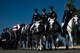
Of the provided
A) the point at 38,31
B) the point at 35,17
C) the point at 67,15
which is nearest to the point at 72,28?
the point at 67,15

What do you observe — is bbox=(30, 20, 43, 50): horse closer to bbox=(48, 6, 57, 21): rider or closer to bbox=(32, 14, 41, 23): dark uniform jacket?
bbox=(32, 14, 41, 23): dark uniform jacket

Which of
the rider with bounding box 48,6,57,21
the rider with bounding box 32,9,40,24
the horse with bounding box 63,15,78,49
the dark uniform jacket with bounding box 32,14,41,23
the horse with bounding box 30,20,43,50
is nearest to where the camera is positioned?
the horse with bounding box 63,15,78,49

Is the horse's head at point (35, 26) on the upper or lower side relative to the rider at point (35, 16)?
lower

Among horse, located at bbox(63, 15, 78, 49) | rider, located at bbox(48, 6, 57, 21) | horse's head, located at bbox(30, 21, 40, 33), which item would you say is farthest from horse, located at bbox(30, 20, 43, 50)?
horse, located at bbox(63, 15, 78, 49)

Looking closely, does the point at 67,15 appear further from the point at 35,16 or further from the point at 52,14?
the point at 35,16

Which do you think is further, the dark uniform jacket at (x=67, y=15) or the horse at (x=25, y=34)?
the horse at (x=25, y=34)

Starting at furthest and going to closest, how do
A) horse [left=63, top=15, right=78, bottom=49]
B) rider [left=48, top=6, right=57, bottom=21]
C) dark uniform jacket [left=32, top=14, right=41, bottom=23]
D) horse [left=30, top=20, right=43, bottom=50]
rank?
dark uniform jacket [left=32, top=14, right=41, bottom=23] < horse [left=30, top=20, right=43, bottom=50] < rider [left=48, top=6, right=57, bottom=21] < horse [left=63, top=15, right=78, bottom=49]

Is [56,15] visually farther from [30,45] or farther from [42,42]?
[30,45]

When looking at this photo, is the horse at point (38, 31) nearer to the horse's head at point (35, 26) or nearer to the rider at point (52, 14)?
the horse's head at point (35, 26)

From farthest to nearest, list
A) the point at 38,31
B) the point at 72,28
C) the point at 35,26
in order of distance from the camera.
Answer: the point at 35,26 < the point at 38,31 < the point at 72,28

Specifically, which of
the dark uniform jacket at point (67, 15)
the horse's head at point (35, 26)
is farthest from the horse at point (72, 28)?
the horse's head at point (35, 26)

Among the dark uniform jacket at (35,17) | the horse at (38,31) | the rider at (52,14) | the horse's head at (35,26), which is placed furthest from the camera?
the dark uniform jacket at (35,17)

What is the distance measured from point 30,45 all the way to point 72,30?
434 inches

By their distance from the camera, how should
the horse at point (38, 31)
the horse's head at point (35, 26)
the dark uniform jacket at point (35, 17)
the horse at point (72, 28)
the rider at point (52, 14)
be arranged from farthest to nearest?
the dark uniform jacket at point (35, 17) < the horse's head at point (35, 26) < the horse at point (38, 31) < the rider at point (52, 14) < the horse at point (72, 28)
